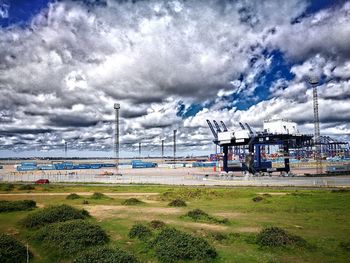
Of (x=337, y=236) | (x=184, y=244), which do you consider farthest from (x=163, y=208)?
(x=337, y=236)

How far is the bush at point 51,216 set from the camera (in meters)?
26.4

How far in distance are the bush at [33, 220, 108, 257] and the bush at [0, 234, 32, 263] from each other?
199cm

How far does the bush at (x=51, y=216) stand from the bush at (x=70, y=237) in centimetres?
355

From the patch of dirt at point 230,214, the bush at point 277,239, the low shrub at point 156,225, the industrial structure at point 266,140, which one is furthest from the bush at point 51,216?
the industrial structure at point 266,140

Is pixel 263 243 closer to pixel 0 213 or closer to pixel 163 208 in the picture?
pixel 163 208

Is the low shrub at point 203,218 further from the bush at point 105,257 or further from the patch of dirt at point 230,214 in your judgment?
the bush at point 105,257

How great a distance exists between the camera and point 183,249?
61.5 ft

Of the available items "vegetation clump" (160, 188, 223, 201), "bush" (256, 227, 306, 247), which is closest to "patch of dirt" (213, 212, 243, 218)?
"bush" (256, 227, 306, 247)

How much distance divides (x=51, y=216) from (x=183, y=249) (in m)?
15.4

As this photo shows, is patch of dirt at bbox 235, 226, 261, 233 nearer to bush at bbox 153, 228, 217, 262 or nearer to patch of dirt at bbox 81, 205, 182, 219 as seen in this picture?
bush at bbox 153, 228, 217, 262

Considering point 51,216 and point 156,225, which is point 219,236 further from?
point 51,216

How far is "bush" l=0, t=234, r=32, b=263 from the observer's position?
57.9 ft

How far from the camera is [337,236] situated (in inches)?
891

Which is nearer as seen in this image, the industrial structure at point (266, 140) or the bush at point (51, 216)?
the bush at point (51, 216)
